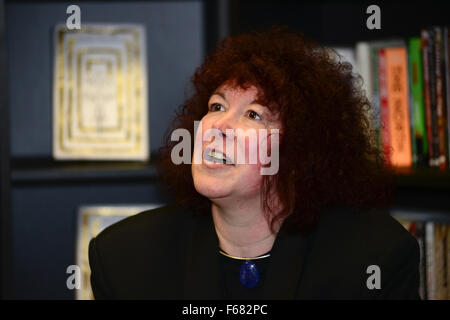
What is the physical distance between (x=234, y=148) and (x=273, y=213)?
0.64ft

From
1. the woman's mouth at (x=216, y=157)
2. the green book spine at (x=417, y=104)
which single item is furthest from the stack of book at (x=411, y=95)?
the woman's mouth at (x=216, y=157)

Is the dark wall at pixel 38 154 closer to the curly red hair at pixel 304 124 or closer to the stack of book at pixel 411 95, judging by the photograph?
the curly red hair at pixel 304 124

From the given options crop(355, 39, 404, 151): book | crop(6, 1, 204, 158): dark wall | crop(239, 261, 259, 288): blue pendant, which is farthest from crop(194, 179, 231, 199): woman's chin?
crop(6, 1, 204, 158): dark wall

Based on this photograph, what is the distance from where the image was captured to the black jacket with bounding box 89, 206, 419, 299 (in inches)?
46.3

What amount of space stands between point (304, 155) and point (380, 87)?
0.42 meters

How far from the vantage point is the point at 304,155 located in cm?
126

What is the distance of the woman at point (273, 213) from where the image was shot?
3.84 feet

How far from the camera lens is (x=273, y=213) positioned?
1234 mm

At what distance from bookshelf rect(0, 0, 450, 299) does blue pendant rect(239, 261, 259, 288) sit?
469 millimetres

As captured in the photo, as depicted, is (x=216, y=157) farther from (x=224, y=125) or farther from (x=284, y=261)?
(x=284, y=261)

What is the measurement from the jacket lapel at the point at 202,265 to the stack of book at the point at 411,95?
1.78ft

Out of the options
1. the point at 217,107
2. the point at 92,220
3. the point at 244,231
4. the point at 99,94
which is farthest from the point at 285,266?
the point at 99,94

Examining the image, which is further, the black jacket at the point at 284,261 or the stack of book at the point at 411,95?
the stack of book at the point at 411,95
